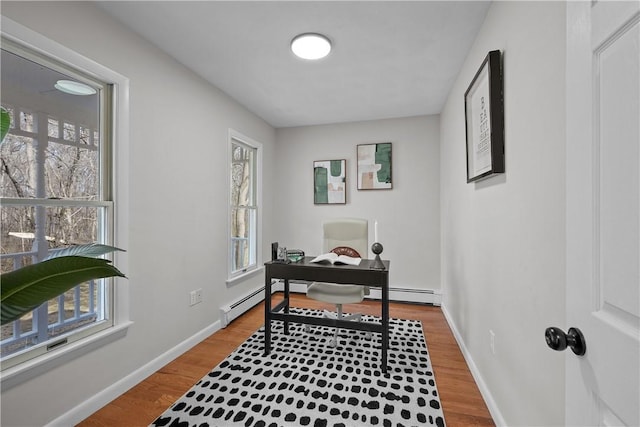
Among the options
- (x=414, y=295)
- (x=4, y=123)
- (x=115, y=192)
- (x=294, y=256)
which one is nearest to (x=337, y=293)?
(x=294, y=256)

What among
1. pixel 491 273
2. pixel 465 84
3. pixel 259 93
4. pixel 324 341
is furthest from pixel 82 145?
pixel 465 84

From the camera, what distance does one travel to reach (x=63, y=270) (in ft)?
2.58

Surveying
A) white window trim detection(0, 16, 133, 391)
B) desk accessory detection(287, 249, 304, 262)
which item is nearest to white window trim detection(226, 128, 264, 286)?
desk accessory detection(287, 249, 304, 262)

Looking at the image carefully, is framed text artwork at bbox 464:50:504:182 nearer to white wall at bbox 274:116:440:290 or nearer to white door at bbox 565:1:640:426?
white door at bbox 565:1:640:426

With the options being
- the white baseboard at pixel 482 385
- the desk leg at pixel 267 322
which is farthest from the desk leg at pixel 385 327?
the desk leg at pixel 267 322

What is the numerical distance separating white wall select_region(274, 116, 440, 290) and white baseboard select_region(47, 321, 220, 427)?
2062 millimetres

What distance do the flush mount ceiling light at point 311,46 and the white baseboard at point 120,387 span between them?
2517 millimetres

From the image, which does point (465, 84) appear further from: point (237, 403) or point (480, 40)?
point (237, 403)

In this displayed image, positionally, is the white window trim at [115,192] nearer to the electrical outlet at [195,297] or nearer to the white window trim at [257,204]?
the electrical outlet at [195,297]

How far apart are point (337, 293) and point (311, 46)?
196 cm

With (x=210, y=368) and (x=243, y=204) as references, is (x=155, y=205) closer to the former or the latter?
(x=210, y=368)

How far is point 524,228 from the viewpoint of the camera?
4.05ft

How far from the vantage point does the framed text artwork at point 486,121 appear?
4.86 ft

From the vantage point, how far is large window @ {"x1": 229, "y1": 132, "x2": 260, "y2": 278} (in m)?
3.21
